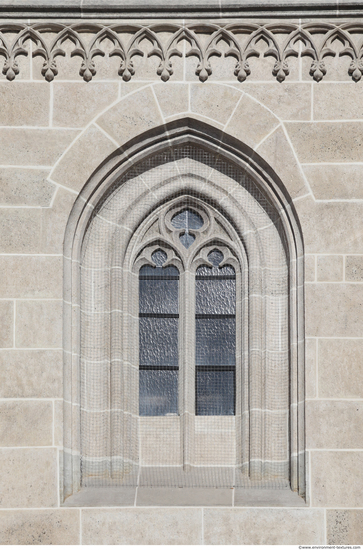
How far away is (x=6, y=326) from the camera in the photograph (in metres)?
9.17

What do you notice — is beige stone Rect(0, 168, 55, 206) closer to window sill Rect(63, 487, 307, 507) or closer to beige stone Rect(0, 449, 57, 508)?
beige stone Rect(0, 449, 57, 508)

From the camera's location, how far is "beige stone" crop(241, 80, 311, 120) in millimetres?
9422

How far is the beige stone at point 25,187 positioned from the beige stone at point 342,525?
12.2 ft

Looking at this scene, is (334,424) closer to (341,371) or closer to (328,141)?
(341,371)

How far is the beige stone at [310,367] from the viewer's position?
29.9ft

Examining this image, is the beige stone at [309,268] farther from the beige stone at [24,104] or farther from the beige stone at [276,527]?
the beige stone at [24,104]

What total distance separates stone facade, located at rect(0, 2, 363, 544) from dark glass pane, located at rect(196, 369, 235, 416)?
845mm

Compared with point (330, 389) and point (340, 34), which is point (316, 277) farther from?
point (340, 34)

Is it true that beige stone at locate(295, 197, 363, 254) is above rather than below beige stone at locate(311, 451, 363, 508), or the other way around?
above

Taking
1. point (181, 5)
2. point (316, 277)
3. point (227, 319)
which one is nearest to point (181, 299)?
point (227, 319)

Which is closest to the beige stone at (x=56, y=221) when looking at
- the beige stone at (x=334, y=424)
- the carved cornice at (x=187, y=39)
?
the carved cornice at (x=187, y=39)

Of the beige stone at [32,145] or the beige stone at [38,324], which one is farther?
the beige stone at [32,145]

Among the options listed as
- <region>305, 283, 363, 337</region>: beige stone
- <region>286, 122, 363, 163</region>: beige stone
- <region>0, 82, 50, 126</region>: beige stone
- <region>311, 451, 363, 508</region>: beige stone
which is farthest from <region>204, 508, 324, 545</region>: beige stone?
<region>0, 82, 50, 126</region>: beige stone

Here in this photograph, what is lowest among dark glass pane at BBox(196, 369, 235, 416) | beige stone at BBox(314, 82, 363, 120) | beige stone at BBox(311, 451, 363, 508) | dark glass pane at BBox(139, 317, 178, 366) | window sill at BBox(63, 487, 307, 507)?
window sill at BBox(63, 487, 307, 507)
